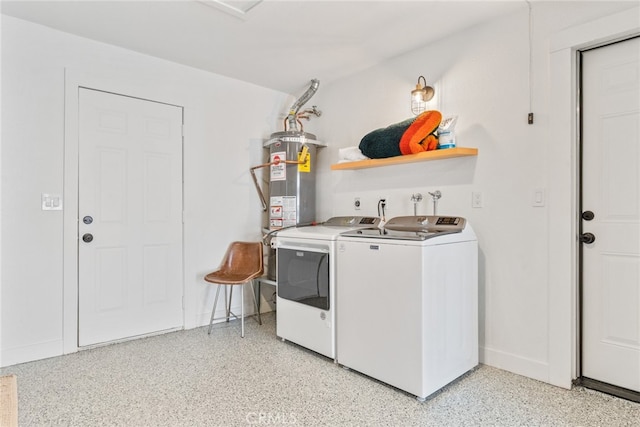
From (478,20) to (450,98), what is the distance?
52 cm

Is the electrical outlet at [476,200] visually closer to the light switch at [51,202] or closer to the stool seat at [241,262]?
the stool seat at [241,262]

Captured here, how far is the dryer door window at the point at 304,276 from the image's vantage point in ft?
8.28

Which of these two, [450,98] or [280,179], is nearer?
[450,98]

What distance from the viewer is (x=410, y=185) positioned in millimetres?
2875

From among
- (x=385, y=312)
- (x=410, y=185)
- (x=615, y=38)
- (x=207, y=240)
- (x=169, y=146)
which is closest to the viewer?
(x=615, y=38)

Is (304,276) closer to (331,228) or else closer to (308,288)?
(308,288)

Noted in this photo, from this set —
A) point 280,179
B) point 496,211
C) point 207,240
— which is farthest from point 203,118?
point 496,211

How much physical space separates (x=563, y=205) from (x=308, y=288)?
171 centimetres

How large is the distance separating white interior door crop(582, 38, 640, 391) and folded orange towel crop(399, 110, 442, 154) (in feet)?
2.82

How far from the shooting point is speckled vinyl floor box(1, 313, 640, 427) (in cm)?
182

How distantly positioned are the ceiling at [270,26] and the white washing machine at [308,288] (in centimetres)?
143

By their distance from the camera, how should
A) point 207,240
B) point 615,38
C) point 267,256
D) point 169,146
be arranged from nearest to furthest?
point 615,38
point 169,146
point 207,240
point 267,256

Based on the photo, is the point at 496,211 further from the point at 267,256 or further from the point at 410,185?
the point at 267,256

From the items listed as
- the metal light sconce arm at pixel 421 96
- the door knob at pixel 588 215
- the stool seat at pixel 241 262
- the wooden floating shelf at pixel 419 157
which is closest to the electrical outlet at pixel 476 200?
the wooden floating shelf at pixel 419 157
